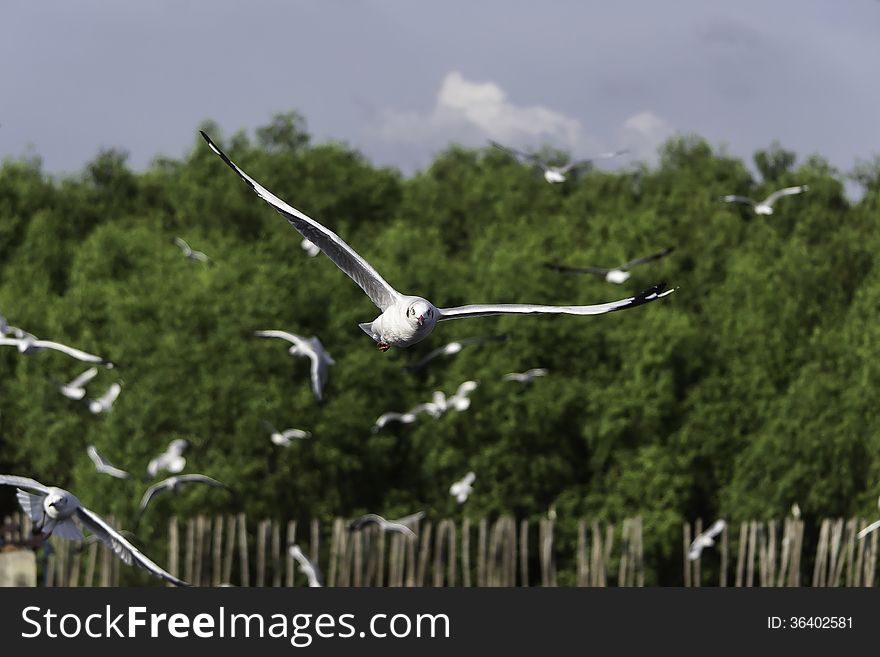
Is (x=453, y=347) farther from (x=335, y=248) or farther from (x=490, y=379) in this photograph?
(x=335, y=248)

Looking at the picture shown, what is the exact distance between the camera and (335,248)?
690 inches

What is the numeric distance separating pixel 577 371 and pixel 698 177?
14.0 metres

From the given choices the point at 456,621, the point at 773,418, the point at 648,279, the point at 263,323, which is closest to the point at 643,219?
the point at 648,279

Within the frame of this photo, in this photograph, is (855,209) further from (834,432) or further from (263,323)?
(263,323)

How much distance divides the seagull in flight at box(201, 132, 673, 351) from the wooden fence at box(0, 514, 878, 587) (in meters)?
28.5

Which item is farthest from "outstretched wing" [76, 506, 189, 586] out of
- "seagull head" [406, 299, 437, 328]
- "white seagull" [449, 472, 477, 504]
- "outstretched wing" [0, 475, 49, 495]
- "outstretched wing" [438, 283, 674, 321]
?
"white seagull" [449, 472, 477, 504]

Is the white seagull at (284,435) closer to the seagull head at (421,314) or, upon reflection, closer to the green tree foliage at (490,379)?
the green tree foliage at (490,379)

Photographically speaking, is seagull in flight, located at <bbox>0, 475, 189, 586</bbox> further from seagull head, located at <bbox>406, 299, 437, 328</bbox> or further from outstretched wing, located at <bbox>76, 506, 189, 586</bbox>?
seagull head, located at <bbox>406, 299, 437, 328</bbox>

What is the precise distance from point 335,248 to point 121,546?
552cm

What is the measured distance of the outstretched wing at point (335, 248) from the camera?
17219 millimetres

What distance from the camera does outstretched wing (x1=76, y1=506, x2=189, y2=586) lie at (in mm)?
20156

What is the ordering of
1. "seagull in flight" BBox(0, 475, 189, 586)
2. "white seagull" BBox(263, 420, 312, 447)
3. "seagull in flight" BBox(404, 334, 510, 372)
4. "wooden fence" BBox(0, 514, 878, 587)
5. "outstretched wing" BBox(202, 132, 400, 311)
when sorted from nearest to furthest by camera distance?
1. "outstretched wing" BBox(202, 132, 400, 311)
2. "seagull in flight" BBox(0, 475, 189, 586)
3. "seagull in flight" BBox(404, 334, 510, 372)
4. "white seagull" BBox(263, 420, 312, 447)
5. "wooden fence" BBox(0, 514, 878, 587)

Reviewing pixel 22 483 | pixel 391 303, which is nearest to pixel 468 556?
pixel 22 483

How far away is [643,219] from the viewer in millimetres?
58375
